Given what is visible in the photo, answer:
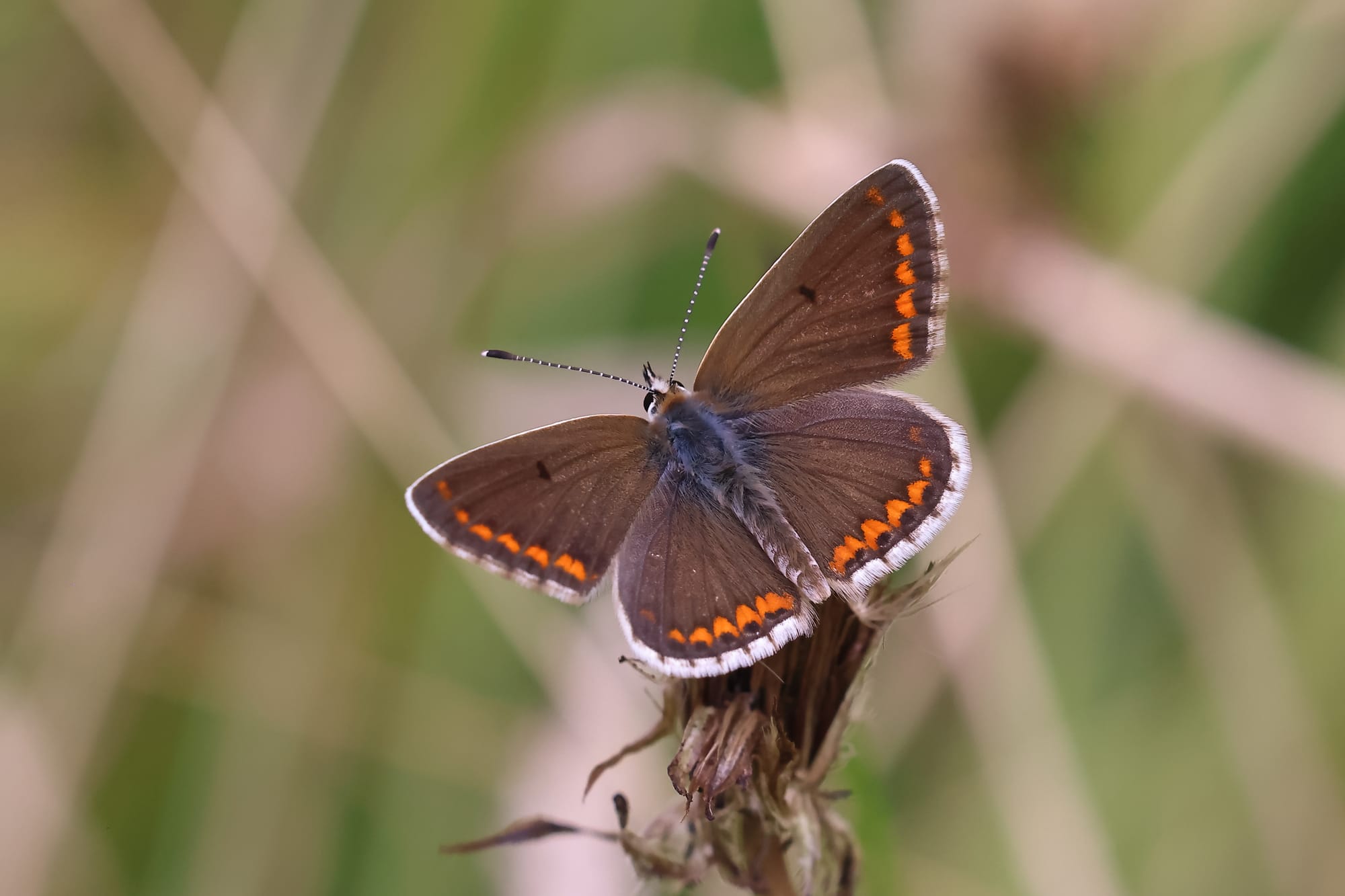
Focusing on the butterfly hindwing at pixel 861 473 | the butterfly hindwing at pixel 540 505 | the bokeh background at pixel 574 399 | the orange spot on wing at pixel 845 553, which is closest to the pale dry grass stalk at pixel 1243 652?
the bokeh background at pixel 574 399

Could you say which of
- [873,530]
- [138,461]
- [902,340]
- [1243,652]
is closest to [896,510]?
[873,530]

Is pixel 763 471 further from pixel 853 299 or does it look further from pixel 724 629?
pixel 724 629

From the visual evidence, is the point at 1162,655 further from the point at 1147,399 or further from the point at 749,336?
the point at 749,336

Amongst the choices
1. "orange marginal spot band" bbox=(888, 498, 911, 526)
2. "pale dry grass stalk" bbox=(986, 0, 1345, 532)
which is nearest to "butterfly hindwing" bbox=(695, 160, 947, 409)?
"orange marginal spot band" bbox=(888, 498, 911, 526)

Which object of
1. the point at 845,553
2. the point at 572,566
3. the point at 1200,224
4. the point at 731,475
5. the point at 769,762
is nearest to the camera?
the point at 769,762

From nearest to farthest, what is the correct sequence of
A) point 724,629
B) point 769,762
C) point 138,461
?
point 769,762
point 724,629
point 138,461

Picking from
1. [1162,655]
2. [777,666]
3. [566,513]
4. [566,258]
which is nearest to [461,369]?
[566,258]

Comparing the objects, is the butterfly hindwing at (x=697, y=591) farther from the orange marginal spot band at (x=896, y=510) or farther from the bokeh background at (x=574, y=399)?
the bokeh background at (x=574, y=399)
